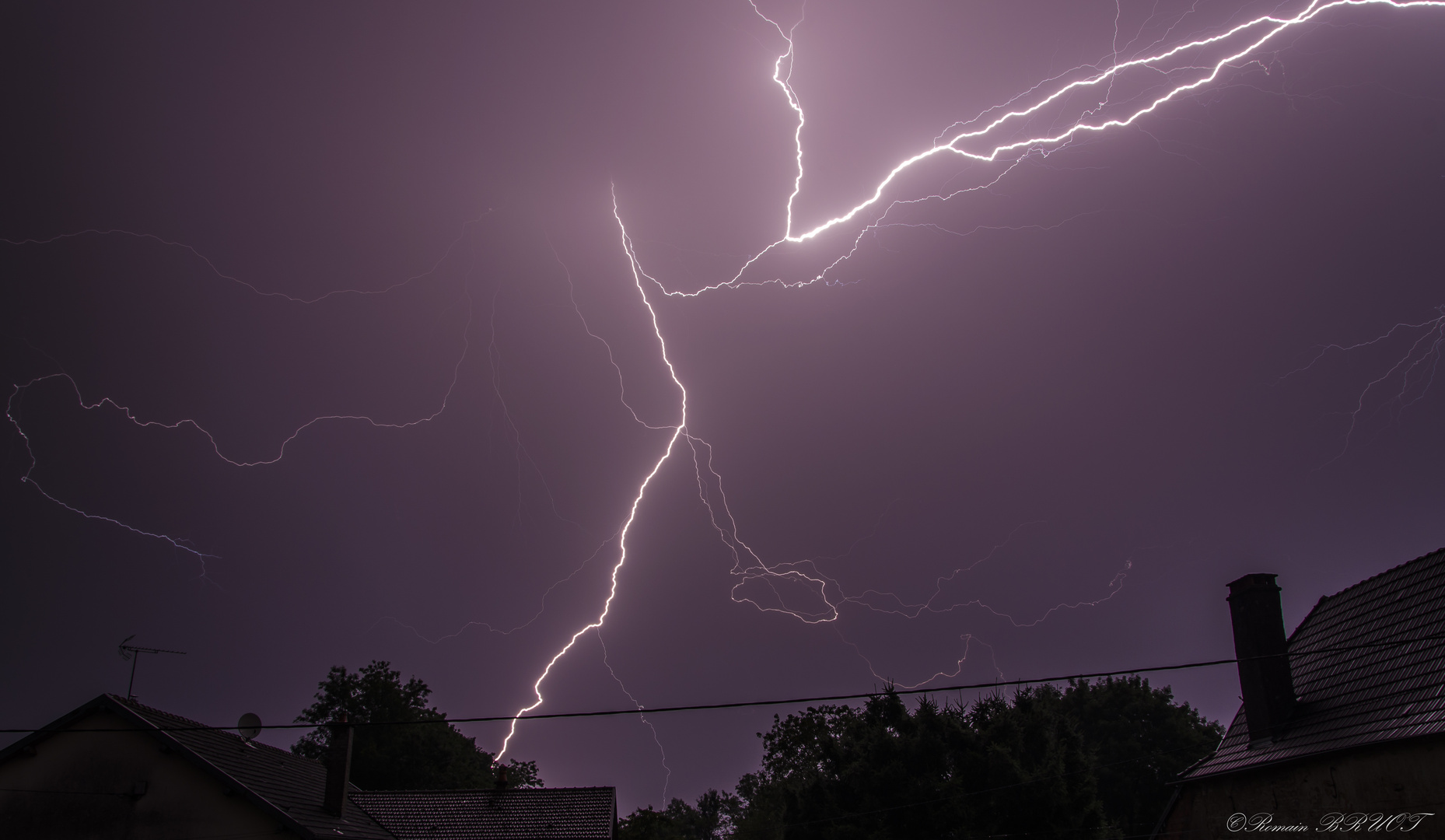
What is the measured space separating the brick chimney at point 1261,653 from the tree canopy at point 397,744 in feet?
84.4

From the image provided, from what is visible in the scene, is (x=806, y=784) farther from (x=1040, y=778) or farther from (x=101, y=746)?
(x=101, y=746)

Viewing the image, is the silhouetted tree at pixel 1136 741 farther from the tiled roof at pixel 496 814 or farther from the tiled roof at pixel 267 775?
the tiled roof at pixel 267 775

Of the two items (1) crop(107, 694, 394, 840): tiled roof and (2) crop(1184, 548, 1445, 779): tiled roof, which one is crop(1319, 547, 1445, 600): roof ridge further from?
(1) crop(107, 694, 394, 840): tiled roof

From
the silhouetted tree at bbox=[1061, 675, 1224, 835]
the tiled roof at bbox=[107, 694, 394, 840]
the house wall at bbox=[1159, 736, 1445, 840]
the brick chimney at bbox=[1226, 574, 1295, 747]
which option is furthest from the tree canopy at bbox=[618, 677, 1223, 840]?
the silhouetted tree at bbox=[1061, 675, 1224, 835]

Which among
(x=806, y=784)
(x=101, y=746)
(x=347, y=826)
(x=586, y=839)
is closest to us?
(x=101, y=746)

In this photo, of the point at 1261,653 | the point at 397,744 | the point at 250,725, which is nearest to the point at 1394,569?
the point at 1261,653

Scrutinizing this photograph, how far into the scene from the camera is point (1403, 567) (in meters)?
12.9

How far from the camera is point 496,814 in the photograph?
61.2ft

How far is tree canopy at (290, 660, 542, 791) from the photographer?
32.8m

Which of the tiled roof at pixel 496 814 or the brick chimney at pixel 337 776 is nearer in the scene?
the brick chimney at pixel 337 776

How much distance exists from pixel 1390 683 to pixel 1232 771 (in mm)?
2605

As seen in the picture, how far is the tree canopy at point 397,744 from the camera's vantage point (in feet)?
107

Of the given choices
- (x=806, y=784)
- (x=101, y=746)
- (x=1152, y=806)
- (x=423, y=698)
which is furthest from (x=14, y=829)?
(x=1152, y=806)

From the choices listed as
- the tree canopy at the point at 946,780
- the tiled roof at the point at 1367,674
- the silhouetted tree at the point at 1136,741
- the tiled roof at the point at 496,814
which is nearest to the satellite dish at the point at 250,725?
the tiled roof at the point at 496,814
